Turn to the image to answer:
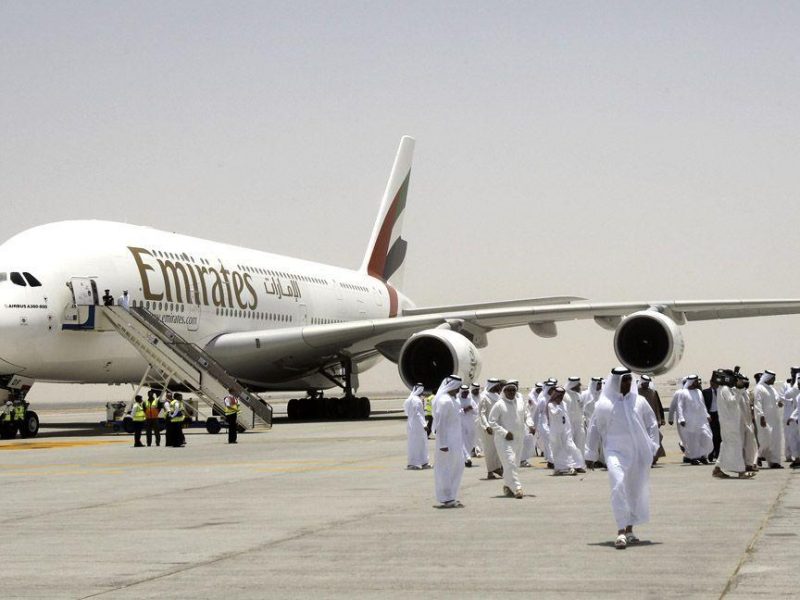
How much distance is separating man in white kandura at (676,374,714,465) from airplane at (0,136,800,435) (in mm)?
9353

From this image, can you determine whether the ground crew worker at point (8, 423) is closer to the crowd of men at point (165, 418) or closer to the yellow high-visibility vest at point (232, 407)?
the crowd of men at point (165, 418)

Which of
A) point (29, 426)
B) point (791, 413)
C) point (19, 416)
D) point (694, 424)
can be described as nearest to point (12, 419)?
point (19, 416)

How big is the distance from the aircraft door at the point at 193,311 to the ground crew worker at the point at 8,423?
173 inches

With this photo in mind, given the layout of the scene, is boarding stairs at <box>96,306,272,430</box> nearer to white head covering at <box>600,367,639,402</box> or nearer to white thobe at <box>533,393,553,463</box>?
white thobe at <box>533,393,553,463</box>

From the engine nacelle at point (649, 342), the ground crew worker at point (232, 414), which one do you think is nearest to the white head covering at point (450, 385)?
the ground crew worker at point (232, 414)

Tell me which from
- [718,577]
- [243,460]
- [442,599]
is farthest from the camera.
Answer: [243,460]

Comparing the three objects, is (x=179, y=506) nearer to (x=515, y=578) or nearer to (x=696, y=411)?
(x=515, y=578)

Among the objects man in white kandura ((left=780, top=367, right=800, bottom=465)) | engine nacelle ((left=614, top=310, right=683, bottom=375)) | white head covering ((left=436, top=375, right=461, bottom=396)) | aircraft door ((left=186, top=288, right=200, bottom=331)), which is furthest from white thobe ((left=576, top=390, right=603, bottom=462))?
aircraft door ((left=186, top=288, right=200, bottom=331))

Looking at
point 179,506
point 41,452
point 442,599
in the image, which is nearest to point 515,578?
point 442,599

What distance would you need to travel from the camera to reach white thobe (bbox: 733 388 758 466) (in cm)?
1546

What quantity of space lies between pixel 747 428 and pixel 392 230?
89.2 feet

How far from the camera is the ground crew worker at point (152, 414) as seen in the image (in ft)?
74.1

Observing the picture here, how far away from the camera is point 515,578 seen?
7570mm

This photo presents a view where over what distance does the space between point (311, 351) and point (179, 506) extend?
17954mm
